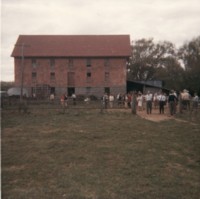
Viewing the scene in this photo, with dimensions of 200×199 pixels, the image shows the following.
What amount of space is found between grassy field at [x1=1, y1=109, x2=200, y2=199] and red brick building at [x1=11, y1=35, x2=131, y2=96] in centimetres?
3796

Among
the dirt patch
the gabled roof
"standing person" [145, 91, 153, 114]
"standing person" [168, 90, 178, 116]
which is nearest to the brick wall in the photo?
the gabled roof

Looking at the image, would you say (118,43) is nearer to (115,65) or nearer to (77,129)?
(115,65)

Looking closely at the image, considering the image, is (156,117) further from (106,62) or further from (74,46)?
(74,46)

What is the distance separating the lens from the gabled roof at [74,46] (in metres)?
51.2

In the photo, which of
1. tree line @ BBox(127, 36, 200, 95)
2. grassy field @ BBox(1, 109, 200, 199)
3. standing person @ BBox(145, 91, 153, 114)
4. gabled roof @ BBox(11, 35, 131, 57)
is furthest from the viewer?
tree line @ BBox(127, 36, 200, 95)

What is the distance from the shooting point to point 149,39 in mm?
67812

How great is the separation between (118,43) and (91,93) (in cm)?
960

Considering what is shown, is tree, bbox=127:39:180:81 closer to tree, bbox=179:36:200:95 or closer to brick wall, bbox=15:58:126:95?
tree, bbox=179:36:200:95

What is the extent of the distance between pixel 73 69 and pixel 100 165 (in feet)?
145

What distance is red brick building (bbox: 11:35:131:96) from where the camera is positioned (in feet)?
167

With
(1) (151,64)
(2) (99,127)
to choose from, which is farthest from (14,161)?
(1) (151,64)

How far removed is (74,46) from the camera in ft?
174

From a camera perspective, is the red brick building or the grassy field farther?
the red brick building

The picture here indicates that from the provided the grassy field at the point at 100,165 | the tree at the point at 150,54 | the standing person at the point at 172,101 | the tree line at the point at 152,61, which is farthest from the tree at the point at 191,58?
the grassy field at the point at 100,165
